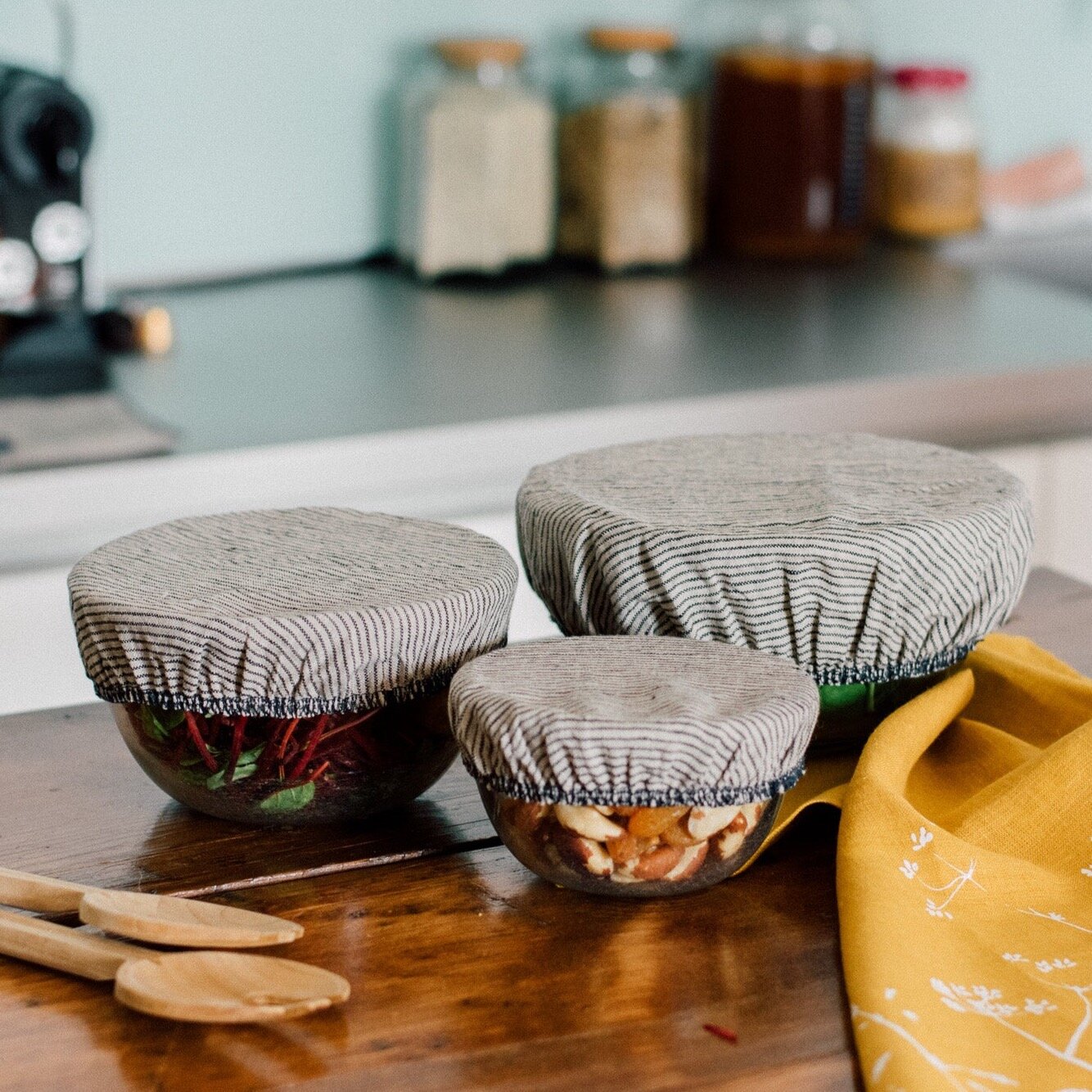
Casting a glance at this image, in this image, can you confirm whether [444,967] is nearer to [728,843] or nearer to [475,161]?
[728,843]

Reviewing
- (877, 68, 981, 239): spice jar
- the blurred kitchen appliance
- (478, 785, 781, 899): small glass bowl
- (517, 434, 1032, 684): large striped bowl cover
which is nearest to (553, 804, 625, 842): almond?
(478, 785, 781, 899): small glass bowl

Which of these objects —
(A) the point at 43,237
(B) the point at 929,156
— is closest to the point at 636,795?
(A) the point at 43,237

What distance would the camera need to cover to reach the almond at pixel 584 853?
509mm

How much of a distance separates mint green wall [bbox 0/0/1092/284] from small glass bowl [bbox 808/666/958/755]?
3.63ft

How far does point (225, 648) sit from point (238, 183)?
1.20m

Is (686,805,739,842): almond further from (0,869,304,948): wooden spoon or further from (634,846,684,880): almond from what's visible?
(0,869,304,948): wooden spoon

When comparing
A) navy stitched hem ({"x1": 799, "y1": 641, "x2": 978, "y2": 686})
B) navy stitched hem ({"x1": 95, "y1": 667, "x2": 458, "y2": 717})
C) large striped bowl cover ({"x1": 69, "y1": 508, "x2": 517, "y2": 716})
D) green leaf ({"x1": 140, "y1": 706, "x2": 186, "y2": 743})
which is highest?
large striped bowl cover ({"x1": 69, "y1": 508, "x2": 517, "y2": 716})

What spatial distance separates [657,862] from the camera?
0.51 m

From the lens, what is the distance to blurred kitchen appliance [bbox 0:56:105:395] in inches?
47.9

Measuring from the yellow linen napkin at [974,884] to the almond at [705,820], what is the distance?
0.05 m

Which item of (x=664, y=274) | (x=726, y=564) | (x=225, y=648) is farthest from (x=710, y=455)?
(x=664, y=274)

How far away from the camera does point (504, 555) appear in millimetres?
597

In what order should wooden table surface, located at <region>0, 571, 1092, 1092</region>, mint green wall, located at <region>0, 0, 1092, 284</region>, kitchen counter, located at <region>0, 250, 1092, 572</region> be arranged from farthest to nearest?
mint green wall, located at <region>0, 0, 1092, 284</region> < kitchen counter, located at <region>0, 250, 1092, 572</region> < wooden table surface, located at <region>0, 571, 1092, 1092</region>

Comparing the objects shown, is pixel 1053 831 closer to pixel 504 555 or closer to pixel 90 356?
pixel 504 555
